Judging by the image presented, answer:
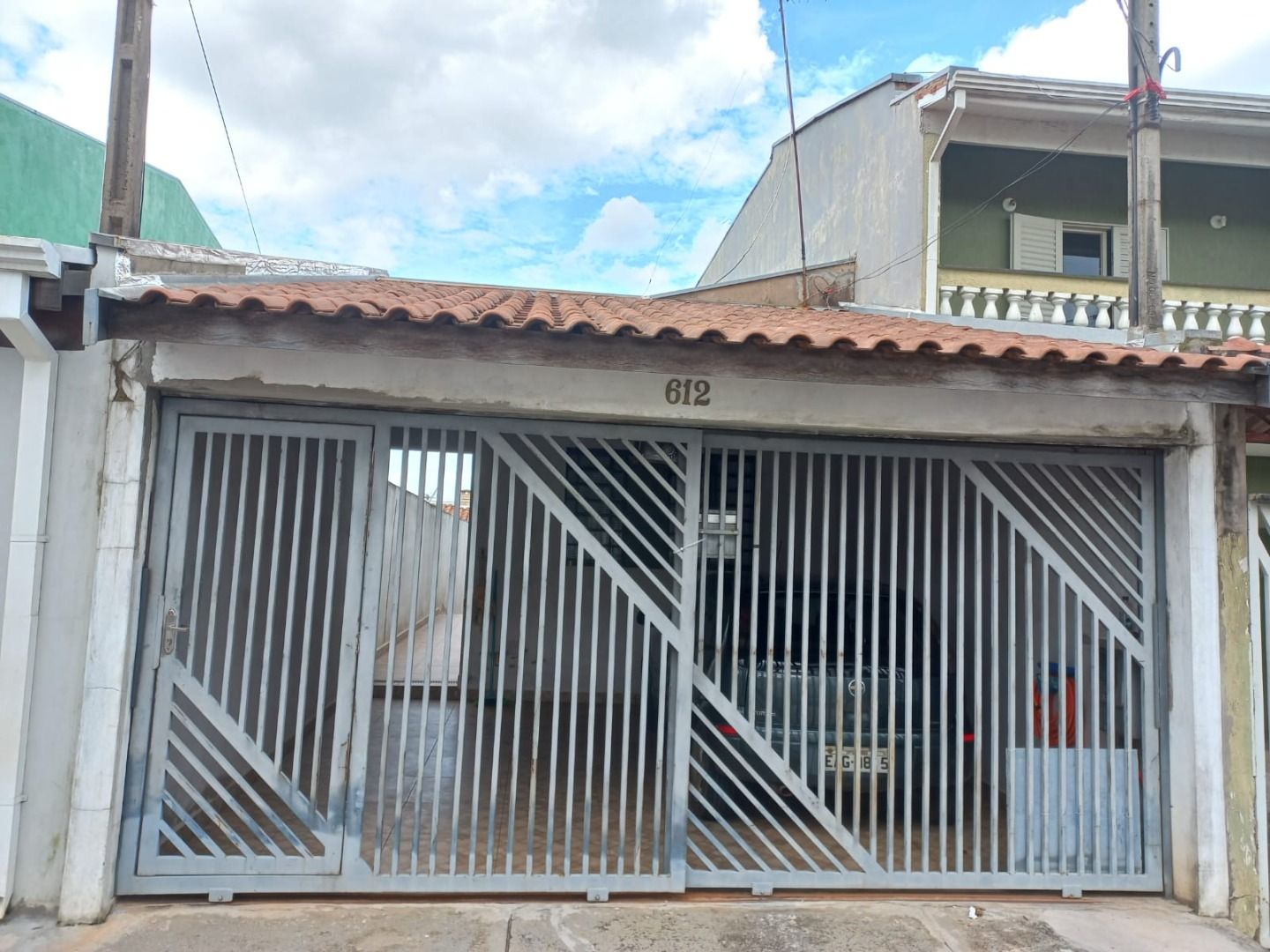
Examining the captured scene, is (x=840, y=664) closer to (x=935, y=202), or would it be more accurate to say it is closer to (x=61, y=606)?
(x=61, y=606)

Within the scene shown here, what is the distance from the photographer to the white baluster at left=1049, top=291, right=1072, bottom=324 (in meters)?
6.95

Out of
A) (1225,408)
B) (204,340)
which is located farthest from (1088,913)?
(204,340)

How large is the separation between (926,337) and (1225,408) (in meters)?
2.06

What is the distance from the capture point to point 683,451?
4375mm

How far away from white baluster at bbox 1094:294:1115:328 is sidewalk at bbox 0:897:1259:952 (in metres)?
5.07

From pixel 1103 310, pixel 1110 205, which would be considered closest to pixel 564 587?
pixel 1103 310

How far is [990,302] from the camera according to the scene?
25.2ft

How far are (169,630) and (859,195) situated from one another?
27.9ft


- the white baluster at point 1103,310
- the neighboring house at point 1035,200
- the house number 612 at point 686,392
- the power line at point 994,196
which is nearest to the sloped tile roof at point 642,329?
the house number 612 at point 686,392

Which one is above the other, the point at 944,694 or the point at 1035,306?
the point at 1035,306

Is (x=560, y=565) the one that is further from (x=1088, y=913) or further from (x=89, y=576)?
(x=1088, y=913)

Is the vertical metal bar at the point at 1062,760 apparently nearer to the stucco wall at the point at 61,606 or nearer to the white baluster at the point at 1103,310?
the white baluster at the point at 1103,310

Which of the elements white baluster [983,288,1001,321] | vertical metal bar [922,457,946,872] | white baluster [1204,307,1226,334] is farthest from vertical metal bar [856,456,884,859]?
white baluster [1204,307,1226,334]

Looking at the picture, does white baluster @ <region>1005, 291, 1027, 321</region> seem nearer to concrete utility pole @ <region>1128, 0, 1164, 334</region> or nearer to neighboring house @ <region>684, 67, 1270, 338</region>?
neighboring house @ <region>684, 67, 1270, 338</region>
